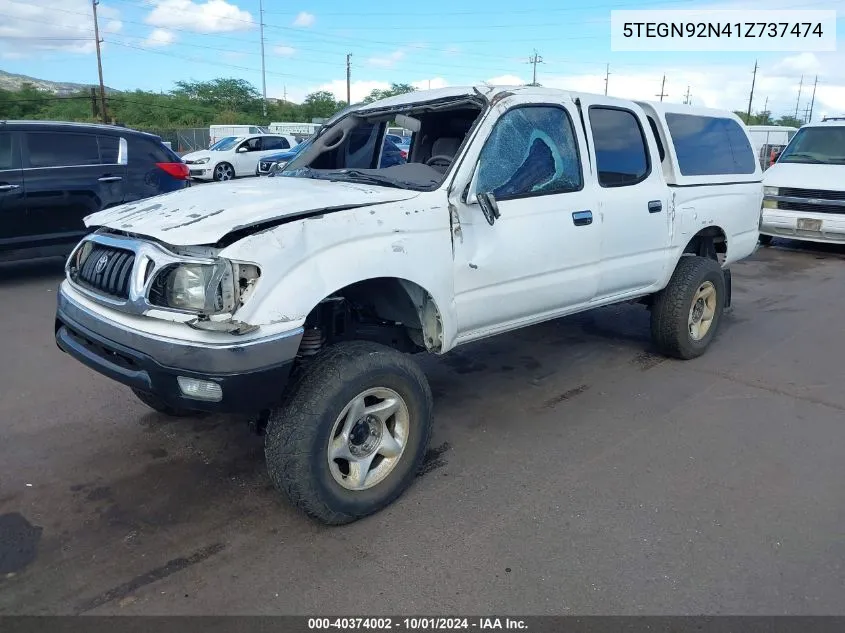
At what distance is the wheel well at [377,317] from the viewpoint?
3.32 metres

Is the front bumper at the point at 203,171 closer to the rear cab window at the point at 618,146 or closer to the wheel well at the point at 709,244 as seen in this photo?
the wheel well at the point at 709,244

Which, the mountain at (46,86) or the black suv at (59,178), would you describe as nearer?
the black suv at (59,178)

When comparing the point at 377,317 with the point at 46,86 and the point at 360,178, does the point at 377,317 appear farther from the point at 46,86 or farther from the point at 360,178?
the point at 46,86

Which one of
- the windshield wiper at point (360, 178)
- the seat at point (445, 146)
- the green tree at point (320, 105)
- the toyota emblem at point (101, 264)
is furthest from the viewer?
the green tree at point (320, 105)

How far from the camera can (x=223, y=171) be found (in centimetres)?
2327

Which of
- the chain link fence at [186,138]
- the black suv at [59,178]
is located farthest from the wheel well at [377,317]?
the chain link fence at [186,138]

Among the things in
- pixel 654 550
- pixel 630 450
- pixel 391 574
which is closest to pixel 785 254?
pixel 630 450

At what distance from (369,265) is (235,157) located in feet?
71.7

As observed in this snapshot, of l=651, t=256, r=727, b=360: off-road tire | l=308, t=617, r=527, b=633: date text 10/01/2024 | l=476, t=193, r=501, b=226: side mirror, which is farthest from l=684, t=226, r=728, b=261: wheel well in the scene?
l=308, t=617, r=527, b=633: date text 10/01/2024

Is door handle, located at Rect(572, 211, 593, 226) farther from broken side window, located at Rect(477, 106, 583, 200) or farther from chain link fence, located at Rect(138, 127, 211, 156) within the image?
Result: chain link fence, located at Rect(138, 127, 211, 156)

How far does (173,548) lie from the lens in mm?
2939

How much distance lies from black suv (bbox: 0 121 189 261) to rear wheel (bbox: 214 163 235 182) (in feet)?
49.0

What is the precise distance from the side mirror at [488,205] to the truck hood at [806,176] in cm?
797

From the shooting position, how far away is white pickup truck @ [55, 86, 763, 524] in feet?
9.13
